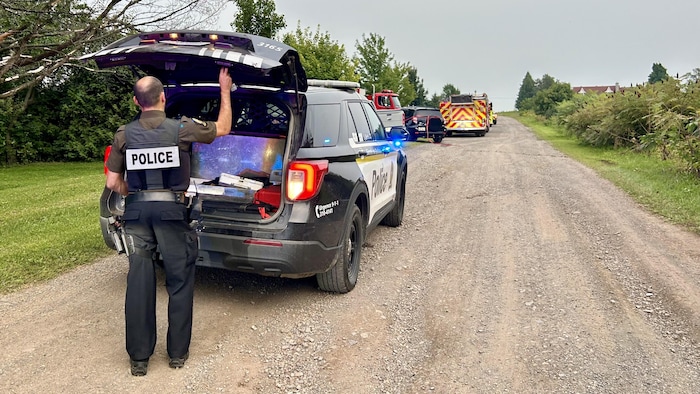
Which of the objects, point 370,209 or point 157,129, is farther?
point 370,209

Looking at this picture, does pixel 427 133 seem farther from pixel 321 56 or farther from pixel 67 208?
pixel 67 208

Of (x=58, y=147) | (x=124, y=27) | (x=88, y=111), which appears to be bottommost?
(x=58, y=147)

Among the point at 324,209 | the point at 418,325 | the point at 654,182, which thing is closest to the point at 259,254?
the point at 324,209

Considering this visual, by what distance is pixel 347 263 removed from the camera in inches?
190

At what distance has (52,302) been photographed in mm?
4508

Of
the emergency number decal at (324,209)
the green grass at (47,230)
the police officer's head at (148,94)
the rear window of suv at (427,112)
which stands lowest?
the green grass at (47,230)

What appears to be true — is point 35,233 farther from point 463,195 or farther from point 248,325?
point 463,195

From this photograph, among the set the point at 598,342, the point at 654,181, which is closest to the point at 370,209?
the point at 598,342

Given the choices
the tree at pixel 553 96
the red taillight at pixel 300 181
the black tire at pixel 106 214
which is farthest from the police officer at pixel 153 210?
the tree at pixel 553 96

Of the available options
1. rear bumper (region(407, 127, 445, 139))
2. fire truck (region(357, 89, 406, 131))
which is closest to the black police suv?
fire truck (region(357, 89, 406, 131))

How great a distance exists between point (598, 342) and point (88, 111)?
16.9 metres

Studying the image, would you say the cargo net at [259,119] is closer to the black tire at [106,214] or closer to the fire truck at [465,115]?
the black tire at [106,214]

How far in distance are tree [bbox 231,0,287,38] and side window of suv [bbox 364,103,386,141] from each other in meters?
16.7

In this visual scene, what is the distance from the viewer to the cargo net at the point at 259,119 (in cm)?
489
